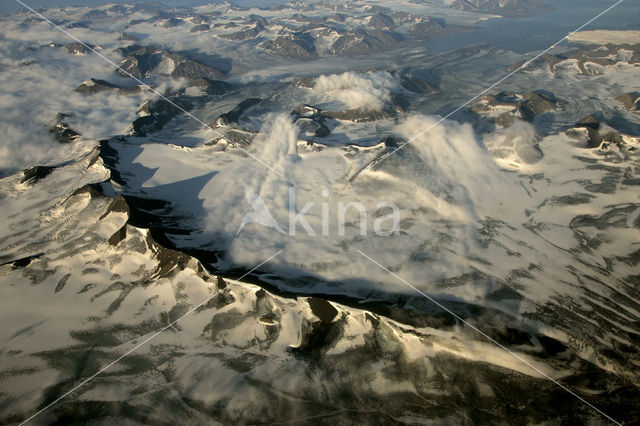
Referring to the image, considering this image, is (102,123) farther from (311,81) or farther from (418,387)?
(418,387)

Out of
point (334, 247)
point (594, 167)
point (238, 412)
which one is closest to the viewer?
point (238, 412)

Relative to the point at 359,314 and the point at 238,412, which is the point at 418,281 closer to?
the point at 359,314

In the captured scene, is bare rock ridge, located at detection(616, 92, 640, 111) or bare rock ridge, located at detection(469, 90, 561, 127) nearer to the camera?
bare rock ridge, located at detection(469, 90, 561, 127)

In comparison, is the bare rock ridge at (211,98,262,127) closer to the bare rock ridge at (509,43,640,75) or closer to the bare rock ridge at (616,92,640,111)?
the bare rock ridge at (616,92,640,111)

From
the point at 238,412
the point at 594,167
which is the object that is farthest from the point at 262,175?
the point at 594,167

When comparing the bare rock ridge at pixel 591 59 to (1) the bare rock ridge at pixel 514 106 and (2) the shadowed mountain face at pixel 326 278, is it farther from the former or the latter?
(2) the shadowed mountain face at pixel 326 278

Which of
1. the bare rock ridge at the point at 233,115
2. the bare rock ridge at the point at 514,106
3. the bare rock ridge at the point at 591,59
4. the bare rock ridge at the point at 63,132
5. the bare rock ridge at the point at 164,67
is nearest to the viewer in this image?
the bare rock ridge at the point at 63,132

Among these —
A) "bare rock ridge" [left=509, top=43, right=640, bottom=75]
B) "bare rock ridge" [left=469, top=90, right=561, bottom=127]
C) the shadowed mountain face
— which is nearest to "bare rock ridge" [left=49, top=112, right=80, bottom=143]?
the shadowed mountain face

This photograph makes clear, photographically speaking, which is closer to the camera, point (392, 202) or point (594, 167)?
point (392, 202)

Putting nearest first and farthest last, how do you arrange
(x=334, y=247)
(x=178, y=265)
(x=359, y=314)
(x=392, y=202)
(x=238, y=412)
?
(x=238, y=412)
(x=359, y=314)
(x=178, y=265)
(x=334, y=247)
(x=392, y=202)

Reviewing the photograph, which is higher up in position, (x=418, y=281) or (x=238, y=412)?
(x=418, y=281)
